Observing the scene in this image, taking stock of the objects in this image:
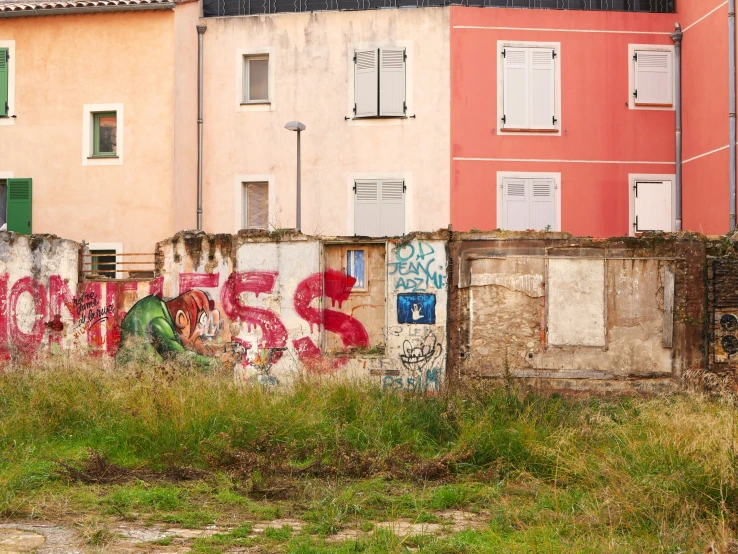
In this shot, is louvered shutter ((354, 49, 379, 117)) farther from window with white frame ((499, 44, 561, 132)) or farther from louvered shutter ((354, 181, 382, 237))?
window with white frame ((499, 44, 561, 132))

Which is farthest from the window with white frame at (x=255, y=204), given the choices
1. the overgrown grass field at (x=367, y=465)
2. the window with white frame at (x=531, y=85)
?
the overgrown grass field at (x=367, y=465)

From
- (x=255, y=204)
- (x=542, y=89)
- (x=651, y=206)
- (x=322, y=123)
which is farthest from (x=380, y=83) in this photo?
(x=651, y=206)

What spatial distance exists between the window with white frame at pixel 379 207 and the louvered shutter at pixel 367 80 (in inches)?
64.1

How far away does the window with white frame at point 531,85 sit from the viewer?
70.3 feet

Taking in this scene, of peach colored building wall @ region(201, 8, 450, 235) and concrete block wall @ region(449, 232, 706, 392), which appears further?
peach colored building wall @ region(201, 8, 450, 235)

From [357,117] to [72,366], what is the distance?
9.49 meters

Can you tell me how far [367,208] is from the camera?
2167cm

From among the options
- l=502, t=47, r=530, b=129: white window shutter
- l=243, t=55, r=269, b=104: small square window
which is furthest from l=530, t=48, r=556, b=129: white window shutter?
l=243, t=55, r=269, b=104: small square window

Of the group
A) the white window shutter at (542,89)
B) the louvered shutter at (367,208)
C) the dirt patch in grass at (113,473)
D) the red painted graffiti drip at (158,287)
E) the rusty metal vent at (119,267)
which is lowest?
the dirt patch in grass at (113,473)

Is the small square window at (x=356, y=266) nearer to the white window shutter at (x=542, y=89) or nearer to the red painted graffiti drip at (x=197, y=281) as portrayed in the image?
the red painted graffiti drip at (x=197, y=281)

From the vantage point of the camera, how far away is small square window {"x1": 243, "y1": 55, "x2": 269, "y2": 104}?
22.4 meters

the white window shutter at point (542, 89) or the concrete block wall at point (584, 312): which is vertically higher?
the white window shutter at point (542, 89)

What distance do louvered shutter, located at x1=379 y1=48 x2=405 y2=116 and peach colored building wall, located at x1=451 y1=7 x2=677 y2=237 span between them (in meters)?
1.17

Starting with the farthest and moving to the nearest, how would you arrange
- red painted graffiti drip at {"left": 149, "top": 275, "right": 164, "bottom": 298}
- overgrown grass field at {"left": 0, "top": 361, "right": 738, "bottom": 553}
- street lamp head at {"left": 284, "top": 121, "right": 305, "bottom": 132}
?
street lamp head at {"left": 284, "top": 121, "right": 305, "bottom": 132} → red painted graffiti drip at {"left": 149, "top": 275, "right": 164, "bottom": 298} → overgrown grass field at {"left": 0, "top": 361, "right": 738, "bottom": 553}
